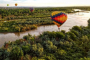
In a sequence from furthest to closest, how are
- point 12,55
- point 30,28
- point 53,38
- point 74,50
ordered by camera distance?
1. point 30,28
2. point 53,38
3. point 74,50
4. point 12,55

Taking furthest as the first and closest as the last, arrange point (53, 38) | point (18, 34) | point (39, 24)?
point (39, 24)
point (18, 34)
point (53, 38)

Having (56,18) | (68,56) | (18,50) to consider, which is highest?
(56,18)

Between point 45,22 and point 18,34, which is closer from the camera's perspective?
point 18,34

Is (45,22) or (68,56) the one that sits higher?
(45,22)

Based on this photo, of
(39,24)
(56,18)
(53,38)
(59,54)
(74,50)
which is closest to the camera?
(59,54)

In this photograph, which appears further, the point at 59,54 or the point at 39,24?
the point at 39,24

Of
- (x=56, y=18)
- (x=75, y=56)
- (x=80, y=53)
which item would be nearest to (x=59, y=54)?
(x=75, y=56)

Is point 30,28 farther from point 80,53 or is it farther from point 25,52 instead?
point 80,53

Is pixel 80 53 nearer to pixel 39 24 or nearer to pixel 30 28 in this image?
pixel 30 28

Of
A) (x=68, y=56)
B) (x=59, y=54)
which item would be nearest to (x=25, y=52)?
(x=59, y=54)
